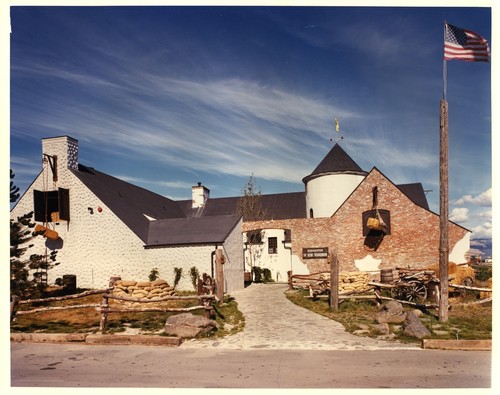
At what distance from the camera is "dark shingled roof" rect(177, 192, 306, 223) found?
32281 millimetres

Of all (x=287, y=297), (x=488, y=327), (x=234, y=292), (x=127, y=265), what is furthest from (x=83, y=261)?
(x=488, y=327)

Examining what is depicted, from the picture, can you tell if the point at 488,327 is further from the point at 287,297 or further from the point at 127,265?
the point at 127,265

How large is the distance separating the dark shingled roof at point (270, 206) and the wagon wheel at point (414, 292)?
16.5 meters

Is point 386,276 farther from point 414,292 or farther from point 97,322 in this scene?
point 97,322

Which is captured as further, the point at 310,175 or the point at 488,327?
the point at 310,175

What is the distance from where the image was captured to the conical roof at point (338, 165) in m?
26.4

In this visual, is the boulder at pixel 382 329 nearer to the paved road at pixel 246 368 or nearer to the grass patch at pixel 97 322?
the paved road at pixel 246 368

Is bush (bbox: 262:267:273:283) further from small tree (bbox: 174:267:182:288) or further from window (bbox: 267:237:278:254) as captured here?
small tree (bbox: 174:267:182:288)

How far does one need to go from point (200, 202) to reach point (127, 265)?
565 inches

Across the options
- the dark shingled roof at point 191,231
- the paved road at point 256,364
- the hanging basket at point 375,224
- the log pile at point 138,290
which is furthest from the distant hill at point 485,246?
the log pile at point 138,290

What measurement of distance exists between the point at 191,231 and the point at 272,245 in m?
10.8
